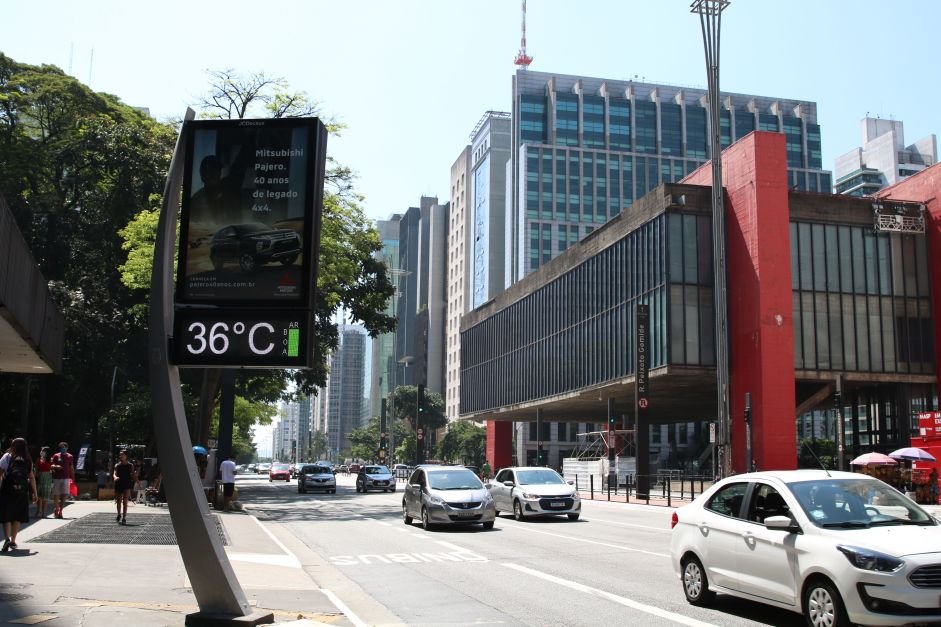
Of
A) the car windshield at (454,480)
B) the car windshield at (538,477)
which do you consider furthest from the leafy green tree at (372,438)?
the car windshield at (454,480)

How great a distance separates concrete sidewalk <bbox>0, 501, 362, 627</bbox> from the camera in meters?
9.02

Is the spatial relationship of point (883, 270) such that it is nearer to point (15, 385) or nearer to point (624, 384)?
point (624, 384)

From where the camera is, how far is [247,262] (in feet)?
28.5

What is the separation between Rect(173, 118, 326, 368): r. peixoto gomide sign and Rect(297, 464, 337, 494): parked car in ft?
127

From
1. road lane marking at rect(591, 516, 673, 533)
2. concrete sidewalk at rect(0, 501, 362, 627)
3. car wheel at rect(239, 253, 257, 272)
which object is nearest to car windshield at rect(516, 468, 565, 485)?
road lane marking at rect(591, 516, 673, 533)

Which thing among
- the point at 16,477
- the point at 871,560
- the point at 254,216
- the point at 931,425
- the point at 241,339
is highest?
the point at 254,216

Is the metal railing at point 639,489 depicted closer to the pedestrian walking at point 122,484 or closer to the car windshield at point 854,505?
the pedestrian walking at point 122,484

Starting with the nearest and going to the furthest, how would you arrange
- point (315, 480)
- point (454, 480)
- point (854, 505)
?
1. point (854, 505)
2. point (454, 480)
3. point (315, 480)

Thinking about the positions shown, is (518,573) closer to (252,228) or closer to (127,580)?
(127,580)

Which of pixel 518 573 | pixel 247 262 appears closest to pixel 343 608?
pixel 518 573

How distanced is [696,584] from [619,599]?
1041mm

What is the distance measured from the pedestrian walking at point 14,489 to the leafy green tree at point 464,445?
321ft

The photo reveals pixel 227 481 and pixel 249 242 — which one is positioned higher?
pixel 249 242

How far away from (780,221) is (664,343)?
8467 mm
